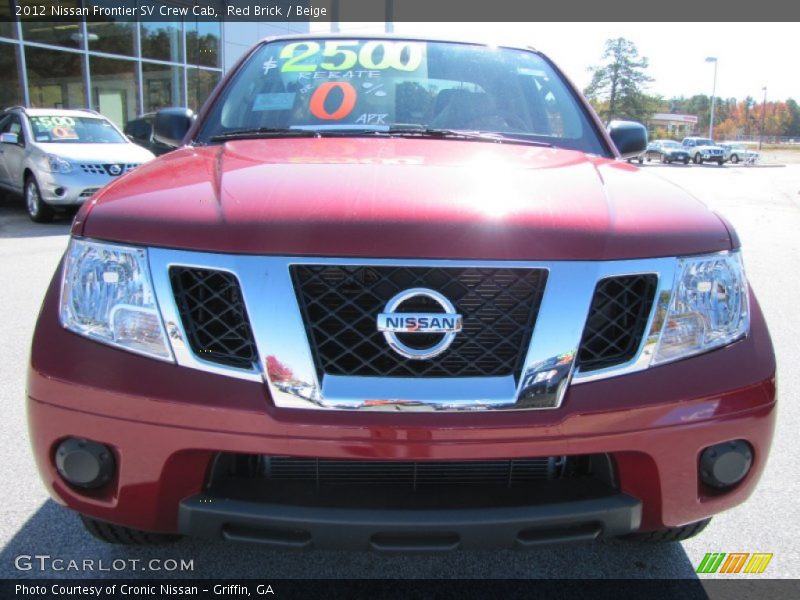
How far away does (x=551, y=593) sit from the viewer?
212 centimetres

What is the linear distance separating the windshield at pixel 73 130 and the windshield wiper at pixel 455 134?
29.7 ft

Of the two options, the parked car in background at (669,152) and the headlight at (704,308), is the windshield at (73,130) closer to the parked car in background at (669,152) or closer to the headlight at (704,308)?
the headlight at (704,308)

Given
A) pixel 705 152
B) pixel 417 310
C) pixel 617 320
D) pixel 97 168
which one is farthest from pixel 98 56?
pixel 705 152

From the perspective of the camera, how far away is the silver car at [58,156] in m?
9.44

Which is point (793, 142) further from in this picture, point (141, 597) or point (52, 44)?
point (141, 597)

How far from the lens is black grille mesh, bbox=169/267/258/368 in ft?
5.40

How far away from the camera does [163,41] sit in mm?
19219

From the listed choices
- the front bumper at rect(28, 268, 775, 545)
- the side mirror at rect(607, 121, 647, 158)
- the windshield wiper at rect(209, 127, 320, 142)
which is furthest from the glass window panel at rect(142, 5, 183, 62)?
the front bumper at rect(28, 268, 775, 545)

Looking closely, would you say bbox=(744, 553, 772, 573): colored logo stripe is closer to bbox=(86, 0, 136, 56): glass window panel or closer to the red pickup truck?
the red pickup truck

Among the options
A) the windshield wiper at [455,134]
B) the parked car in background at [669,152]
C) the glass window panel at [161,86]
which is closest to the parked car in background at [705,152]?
the parked car in background at [669,152]

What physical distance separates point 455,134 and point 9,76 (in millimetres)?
15552

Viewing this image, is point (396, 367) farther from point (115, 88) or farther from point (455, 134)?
point (115, 88)

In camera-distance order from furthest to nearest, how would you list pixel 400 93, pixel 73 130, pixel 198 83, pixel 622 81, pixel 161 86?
1. pixel 622 81
2. pixel 198 83
3. pixel 161 86
4. pixel 73 130
5. pixel 400 93

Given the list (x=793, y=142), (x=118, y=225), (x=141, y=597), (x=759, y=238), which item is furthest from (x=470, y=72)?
(x=793, y=142)
